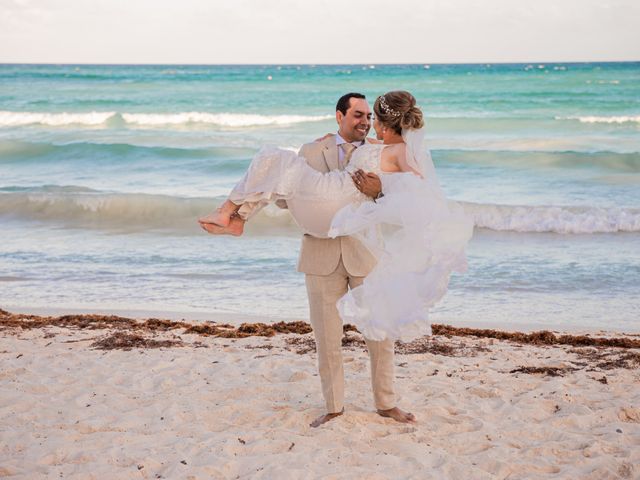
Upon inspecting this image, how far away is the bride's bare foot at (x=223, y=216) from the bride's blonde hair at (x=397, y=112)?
2.89 ft

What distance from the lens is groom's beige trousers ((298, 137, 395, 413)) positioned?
459 centimetres

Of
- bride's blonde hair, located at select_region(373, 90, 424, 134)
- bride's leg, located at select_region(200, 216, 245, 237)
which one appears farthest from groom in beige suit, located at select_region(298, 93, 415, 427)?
bride's leg, located at select_region(200, 216, 245, 237)

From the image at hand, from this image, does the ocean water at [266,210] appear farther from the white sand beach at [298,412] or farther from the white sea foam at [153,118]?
the white sand beach at [298,412]

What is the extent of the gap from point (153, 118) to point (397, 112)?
29.4 metres

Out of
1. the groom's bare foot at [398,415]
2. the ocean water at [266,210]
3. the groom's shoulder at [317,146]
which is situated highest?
the groom's shoulder at [317,146]

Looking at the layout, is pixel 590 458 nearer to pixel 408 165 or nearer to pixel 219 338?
pixel 408 165

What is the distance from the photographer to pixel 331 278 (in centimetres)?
464

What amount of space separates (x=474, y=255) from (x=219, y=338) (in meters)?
4.63

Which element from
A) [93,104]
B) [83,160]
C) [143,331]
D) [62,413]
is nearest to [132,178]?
[83,160]

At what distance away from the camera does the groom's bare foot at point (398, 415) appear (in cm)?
486

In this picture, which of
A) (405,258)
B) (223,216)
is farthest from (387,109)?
(223,216)

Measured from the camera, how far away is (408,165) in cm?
442

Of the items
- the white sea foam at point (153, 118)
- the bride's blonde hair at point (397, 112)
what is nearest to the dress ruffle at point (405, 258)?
the bride's blonde hair at point (397, 112)

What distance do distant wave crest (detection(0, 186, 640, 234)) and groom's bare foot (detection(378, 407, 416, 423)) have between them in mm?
7955
